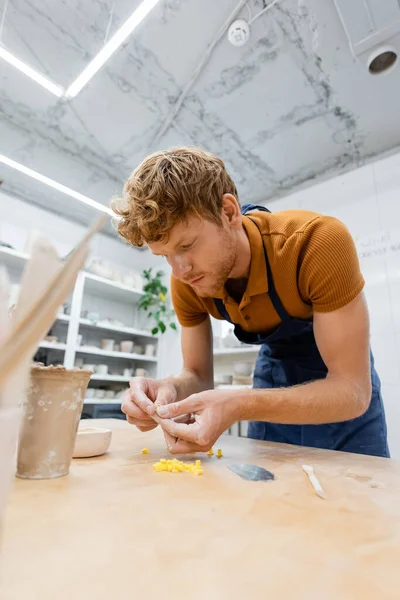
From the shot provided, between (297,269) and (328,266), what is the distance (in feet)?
0.33

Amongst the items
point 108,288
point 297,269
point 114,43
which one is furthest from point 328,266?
point 108,288

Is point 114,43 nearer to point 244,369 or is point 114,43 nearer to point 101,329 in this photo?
point 244,369

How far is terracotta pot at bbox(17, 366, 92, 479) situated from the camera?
0.58m

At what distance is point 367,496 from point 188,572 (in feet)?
1.21

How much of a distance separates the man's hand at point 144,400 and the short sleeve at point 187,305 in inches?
14.9

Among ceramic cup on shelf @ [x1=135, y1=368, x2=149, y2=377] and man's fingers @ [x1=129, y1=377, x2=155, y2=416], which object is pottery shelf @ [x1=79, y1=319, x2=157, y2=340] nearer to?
ceramic cup on shelf @ [x1=135, y1=368, x2=149, y2=377]

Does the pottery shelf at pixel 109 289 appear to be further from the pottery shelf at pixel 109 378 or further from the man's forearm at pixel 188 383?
the man's forearm at pixel 188 383

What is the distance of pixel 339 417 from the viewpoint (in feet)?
3.05

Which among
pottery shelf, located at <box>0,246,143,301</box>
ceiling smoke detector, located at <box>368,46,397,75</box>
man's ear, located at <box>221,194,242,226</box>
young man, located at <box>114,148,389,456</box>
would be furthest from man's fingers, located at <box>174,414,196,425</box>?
pottery shelf, located at <box>0,246,143,301</box>

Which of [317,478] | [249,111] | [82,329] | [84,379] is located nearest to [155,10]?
[249,111]

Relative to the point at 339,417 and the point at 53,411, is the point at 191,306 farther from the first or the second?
the point at 53,411

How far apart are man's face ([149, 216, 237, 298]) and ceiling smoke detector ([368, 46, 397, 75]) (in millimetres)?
1723

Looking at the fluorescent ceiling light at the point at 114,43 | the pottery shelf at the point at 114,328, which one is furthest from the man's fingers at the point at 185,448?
the pottery shelf at the point at 114,328

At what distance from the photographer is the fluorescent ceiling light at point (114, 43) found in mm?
1624
